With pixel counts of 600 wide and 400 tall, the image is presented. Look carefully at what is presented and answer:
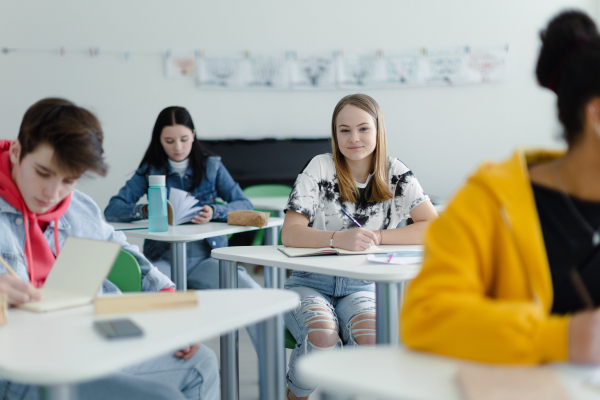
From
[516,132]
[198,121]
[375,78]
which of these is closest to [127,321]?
[198,121]

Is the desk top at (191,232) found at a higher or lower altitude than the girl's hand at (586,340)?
lower

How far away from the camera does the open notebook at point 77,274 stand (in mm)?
1005

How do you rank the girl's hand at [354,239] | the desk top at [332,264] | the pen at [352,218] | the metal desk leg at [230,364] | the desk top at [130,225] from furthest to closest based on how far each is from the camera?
the desk top at [130,225]
the pen at [352,218]
the girl's hand at [354,239]
the metal desk leg at [230,364]
the desk top at [332,264]

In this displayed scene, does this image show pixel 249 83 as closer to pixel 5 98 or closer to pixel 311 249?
pixel 5 98

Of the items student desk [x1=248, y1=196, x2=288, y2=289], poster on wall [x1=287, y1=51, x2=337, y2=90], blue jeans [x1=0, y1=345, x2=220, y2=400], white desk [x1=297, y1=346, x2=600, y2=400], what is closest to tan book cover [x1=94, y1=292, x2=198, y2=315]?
blue jeans [x1=0, y1=345, x2=220, y2=400]

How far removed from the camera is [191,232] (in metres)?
2.09

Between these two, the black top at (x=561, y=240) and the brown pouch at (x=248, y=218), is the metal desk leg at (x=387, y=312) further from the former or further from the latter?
the brown pouch at (x=248, y=218)

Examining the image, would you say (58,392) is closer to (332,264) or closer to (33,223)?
(33,223)

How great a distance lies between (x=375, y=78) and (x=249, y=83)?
1.14m

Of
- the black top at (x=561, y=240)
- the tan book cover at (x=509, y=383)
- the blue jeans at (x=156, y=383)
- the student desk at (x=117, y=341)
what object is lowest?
the blue jeans at (x=156, y=383)

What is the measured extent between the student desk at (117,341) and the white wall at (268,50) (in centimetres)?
362

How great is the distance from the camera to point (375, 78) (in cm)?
474

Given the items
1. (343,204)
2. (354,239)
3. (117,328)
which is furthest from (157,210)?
(117,328)

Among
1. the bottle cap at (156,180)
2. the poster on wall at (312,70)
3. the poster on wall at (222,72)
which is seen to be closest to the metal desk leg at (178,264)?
the bottle cap at (156,180)
